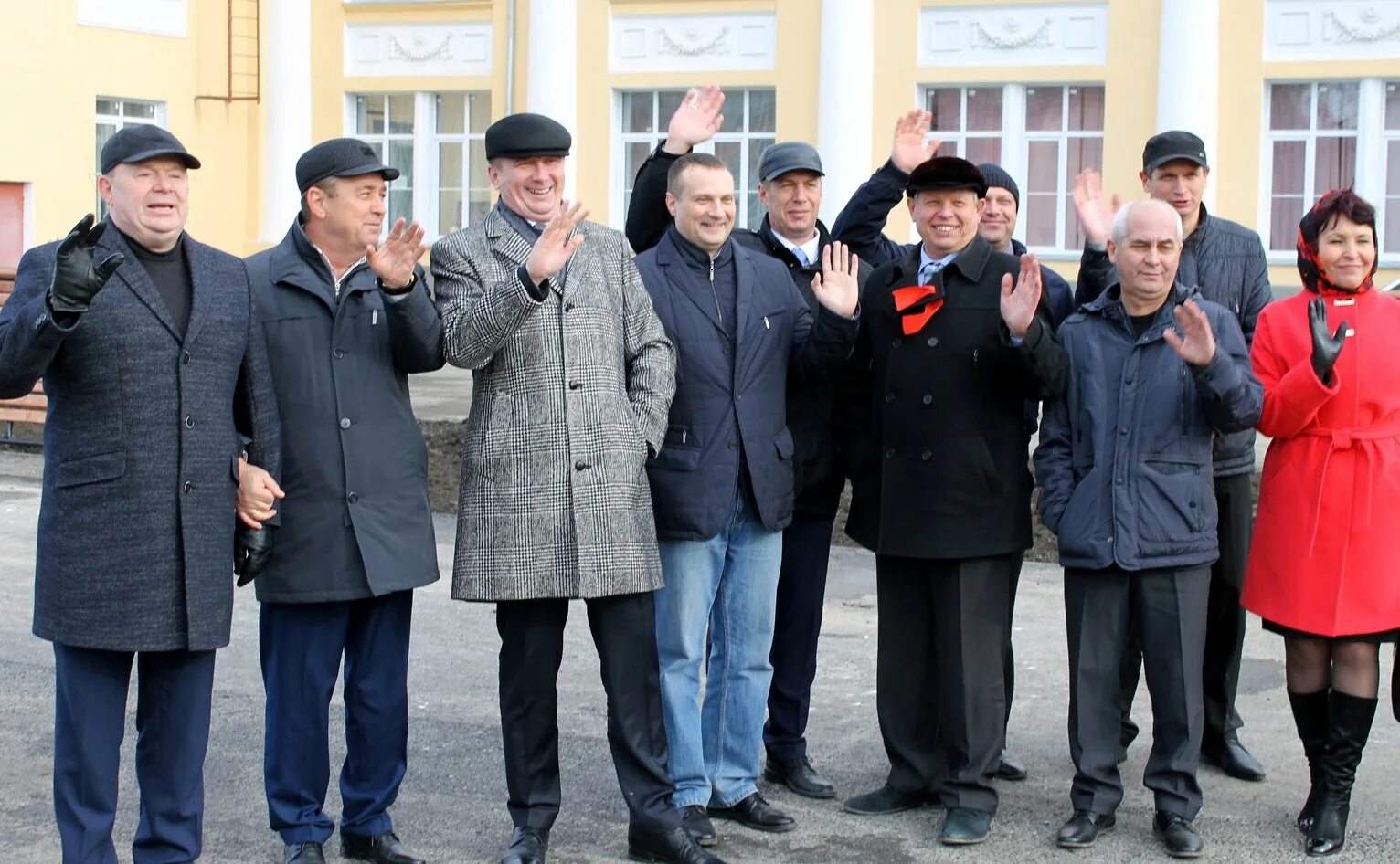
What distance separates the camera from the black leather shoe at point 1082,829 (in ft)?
17.4

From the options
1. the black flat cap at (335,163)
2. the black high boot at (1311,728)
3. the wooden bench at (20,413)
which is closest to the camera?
the black flat cap at (335,163)

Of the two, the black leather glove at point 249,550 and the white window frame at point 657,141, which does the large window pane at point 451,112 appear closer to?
the white window frame at point 657,141

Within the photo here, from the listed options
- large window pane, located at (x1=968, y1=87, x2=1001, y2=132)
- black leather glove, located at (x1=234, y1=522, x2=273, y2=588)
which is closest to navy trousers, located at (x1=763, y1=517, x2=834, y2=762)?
black leather glove, located at (x1=234, y1=522, x2=273, y2=588)

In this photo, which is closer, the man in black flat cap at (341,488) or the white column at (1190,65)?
the man in black flat cap at (341,488)

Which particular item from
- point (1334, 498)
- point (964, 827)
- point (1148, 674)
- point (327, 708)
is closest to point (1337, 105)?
point (1334, 498)

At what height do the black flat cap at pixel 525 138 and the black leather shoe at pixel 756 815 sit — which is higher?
the black flat cap at pixel 525 138

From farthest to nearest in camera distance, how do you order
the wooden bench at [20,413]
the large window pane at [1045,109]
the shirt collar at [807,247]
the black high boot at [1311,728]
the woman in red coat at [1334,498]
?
the large window pane at [1045,109]
the wooden bench at [20,413]
the shirt collar at [807,247]
the black high boot at [1311,728]
the woman in red coat at [1334,498]

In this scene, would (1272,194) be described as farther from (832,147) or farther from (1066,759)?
(1066,759)

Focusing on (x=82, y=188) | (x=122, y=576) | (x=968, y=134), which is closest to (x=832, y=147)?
(x=968, y=134)

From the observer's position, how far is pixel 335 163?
16.4 ft

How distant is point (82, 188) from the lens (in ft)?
86.2

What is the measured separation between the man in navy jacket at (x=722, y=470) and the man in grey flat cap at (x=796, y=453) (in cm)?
25

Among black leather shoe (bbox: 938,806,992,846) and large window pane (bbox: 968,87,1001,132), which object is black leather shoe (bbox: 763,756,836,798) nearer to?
black leather shoe (bbox: 938,806,992,846)

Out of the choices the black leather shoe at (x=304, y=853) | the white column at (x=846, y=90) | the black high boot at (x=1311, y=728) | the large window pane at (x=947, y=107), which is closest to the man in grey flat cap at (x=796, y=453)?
the black high boot at (x=1311, y=728)
